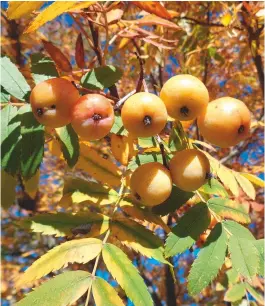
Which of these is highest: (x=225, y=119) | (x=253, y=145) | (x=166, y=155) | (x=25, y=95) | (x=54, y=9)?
(x=54, y=9)

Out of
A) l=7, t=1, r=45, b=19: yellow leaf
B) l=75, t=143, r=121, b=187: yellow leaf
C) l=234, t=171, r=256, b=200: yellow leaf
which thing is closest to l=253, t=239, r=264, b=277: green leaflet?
l=234, t=171, r=256, b=200: yellow leaf

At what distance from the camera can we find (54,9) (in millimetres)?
840

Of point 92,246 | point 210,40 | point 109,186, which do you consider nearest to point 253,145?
point 210,40

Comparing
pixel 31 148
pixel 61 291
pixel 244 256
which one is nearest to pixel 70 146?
pixel 31 148

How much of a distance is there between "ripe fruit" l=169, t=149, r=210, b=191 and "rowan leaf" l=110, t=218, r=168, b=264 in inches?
7.4

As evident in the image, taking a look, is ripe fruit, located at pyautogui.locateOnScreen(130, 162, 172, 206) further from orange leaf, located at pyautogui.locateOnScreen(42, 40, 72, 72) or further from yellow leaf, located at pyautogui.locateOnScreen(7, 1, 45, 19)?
yellow leaf, located at pyautogui.locateOnScreen(7, 1, 45, 19)

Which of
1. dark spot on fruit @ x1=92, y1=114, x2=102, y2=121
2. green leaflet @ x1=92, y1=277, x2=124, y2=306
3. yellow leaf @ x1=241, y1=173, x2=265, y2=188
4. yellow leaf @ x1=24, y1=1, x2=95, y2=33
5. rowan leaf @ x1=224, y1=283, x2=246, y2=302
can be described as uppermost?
yellow leaf @ x1=24, y1=1, x2=95, y2=33

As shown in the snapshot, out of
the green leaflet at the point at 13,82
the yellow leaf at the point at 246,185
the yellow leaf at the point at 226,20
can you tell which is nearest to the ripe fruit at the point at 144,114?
the green leaflet at the point at 13,82

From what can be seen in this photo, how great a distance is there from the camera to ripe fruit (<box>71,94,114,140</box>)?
3.18 ft

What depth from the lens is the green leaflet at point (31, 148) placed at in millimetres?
1154

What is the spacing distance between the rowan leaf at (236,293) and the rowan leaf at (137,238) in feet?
2.71

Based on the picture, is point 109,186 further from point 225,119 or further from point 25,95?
point 225,119

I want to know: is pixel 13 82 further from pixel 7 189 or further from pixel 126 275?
pixel 126 275

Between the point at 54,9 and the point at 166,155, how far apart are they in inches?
20.6
